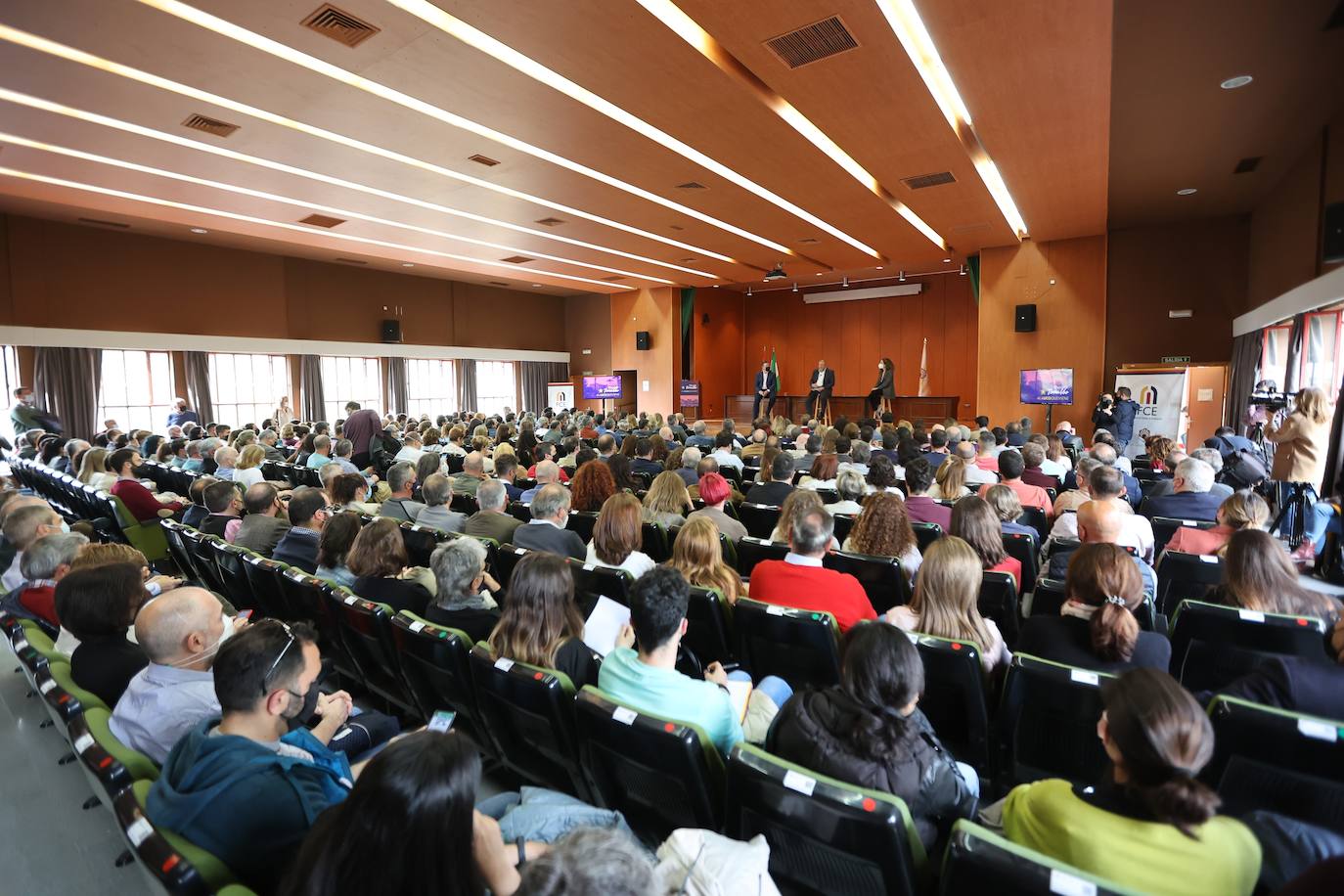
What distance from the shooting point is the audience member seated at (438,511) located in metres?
4.70

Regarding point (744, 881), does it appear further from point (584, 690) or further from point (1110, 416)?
point (1110, 416)

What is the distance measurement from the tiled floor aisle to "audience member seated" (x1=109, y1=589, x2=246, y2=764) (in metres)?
0.59

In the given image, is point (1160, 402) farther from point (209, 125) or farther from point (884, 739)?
point (209, 125)

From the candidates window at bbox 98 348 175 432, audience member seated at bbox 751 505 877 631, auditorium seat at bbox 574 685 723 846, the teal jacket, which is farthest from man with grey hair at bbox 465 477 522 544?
window at bbox 98 348 175 432

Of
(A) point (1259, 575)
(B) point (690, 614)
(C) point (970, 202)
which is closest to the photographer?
(A) point (1259, 575)

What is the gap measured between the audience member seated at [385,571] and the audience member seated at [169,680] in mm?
952

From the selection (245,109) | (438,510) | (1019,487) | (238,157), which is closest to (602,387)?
(238,157)

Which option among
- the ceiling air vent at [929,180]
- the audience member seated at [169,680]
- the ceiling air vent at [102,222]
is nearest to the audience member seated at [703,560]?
the audience member seated at [169,680]

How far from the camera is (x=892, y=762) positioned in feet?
5.20

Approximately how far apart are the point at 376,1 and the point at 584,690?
4988mm

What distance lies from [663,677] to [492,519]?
2.70 m

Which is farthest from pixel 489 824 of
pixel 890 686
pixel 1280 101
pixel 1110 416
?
pixel 1110 416

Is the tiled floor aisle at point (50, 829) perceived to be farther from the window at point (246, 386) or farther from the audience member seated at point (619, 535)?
the window at point (246, 386)

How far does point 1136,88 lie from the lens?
7.10 metres
